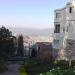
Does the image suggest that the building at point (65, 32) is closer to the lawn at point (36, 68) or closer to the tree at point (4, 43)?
the lawn at point (36, 68)

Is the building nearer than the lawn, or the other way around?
the lawn

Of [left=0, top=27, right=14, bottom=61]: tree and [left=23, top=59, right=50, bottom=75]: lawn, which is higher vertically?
[left=0, top=27, right=14, bottom=61]: tree

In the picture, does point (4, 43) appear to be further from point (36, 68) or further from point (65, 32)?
point (65, 32)

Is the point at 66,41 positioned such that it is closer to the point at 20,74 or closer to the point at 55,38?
the point at 55,38

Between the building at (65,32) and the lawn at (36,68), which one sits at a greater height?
the building at (65,32)

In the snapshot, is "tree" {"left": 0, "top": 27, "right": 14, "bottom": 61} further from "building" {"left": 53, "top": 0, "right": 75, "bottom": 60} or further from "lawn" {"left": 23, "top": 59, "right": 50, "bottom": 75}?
"building" {"left": 53, "top": 0, "right": 75, "bottom": 60}

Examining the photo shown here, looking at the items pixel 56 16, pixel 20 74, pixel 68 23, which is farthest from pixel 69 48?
pixel 20 74

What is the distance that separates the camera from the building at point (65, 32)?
1774 inches

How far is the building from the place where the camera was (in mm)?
45062

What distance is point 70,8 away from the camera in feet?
161

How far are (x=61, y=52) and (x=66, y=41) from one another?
2193 mm

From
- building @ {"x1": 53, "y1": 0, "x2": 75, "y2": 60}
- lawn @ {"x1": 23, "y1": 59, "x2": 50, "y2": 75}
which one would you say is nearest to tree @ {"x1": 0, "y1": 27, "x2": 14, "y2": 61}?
lawn @ {"x1": 23, "y1": 59, "x2": 50, "y2": 75}

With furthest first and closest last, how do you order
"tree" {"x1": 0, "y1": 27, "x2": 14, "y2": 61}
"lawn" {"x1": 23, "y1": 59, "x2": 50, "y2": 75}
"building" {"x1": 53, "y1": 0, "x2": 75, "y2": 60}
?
"building" {"x1": 53, "y1": 0, "x2": 75, "y2": 60} < "tree" {"x1": 0, "y1": 27, "x2": 14, "y2": 61} < "lawn" {"x1": 23, "y1": 59, "x2": 50, "y2": 75}

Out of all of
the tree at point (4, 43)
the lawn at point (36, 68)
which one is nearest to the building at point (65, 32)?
the lawn at point (36, 68)
